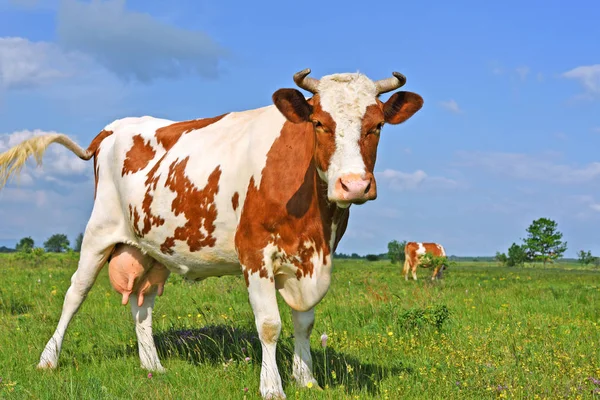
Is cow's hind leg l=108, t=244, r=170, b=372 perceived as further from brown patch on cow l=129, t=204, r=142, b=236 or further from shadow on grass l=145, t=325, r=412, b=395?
brown patch on cow l=129, t=204, r=142, b=236

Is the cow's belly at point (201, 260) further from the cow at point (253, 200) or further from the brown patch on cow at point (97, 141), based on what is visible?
the brown patch on cow at point (97, 141)

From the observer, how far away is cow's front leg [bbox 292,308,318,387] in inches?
233

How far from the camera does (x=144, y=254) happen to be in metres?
7.44

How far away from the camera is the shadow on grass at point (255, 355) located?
19.7 ft

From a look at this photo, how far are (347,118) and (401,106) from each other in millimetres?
807

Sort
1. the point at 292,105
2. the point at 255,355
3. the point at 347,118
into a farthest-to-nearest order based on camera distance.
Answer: the point at 255,355 < the point at 292,105 < the point at 347,118

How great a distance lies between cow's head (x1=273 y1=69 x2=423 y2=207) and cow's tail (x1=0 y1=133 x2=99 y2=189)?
14.8 ft

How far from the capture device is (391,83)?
210 inches

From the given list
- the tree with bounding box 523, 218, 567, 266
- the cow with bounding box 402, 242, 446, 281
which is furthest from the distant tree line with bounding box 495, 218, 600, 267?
the cow with bounding box 402, 242, 446, 281

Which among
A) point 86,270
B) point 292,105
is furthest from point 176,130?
point 292,105

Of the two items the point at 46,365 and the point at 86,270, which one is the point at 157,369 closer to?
the point at 46,365

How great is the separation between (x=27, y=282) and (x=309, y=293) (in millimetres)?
12044

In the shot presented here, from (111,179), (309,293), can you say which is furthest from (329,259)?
(111,179)

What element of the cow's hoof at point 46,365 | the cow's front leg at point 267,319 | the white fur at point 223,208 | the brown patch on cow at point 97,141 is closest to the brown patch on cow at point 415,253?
the brown patch on cow at point 97,141
